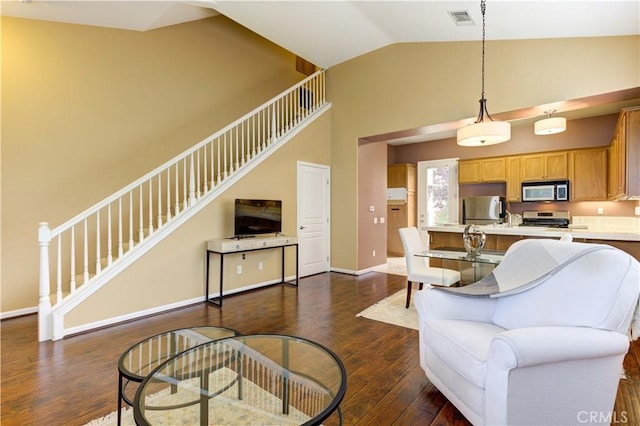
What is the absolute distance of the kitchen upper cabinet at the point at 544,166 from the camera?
6.11 m

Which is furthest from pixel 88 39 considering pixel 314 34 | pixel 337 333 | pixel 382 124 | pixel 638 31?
pixel 638 31

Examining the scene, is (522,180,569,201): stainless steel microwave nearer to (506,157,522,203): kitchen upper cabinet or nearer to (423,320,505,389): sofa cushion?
(506,157,522,203): kitchen upper cabinet

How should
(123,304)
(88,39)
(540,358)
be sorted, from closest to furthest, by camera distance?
(540,358), (123,304), (88,39)

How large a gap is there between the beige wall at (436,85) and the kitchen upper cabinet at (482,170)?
1.09ft

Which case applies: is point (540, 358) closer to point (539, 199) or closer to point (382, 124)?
point (382, 124)

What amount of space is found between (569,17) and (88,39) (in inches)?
228

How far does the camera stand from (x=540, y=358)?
1489 millimetres

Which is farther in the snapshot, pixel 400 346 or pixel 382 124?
pixel 382 124

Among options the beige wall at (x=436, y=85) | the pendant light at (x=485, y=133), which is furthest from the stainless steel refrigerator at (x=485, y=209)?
the pendant light at (x=485, y=133)

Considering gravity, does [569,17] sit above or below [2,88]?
above

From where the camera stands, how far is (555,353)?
4.91 ft

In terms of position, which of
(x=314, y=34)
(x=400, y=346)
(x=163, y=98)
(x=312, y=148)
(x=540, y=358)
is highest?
(x=314, y=34)

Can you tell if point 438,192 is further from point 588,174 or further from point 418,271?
point 418,271

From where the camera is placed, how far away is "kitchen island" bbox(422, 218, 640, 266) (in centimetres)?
348
